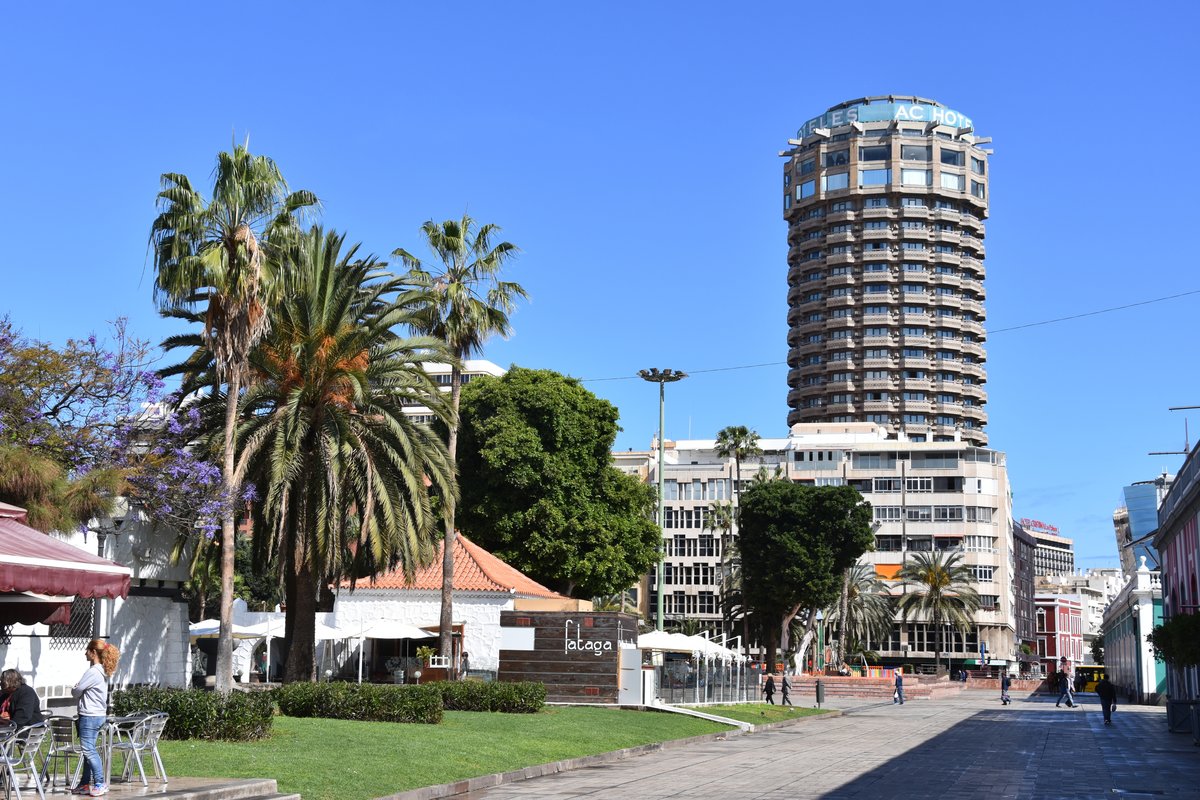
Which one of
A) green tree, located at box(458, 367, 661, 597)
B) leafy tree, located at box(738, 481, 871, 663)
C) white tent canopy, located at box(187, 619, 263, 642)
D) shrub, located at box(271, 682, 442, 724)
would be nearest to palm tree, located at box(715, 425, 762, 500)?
leafy tree, located at box(738, 481, 871, 663)

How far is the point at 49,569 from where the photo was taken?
13.2 metres

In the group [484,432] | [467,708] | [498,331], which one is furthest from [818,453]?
[467,708]

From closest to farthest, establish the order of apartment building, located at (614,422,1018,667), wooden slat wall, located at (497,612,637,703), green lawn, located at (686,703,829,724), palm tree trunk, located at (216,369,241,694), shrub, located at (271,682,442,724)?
palm tree trunk, located at (216,369,241,694) → shrub, located at (271,682,442,724) → wooden slat wall, located at (497,612,637,703) → green lawn, located at (686,703,829,724) → apartment building, located at (614,422,1018,667)

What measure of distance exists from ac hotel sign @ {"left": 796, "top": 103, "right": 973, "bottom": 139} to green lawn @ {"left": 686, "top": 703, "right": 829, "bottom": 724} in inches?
4445

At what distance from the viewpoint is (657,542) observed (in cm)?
6650

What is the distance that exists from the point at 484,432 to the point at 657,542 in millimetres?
13143

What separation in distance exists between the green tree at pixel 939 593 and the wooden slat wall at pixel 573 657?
71466 millimetres

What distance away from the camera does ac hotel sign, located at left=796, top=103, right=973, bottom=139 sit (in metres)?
150

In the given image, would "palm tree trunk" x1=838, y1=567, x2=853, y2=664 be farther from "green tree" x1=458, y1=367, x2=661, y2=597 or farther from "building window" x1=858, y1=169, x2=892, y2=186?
"building window" x1=858, y1=169, x2=892, y2=186

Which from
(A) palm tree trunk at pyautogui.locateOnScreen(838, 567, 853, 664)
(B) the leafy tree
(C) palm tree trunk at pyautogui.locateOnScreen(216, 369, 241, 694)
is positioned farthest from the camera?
(A) palm tree trunk at pyautogui.locateOnScreen(838, 567, 853, 664)

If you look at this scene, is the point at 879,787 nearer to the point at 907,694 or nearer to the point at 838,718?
the point at 838,718

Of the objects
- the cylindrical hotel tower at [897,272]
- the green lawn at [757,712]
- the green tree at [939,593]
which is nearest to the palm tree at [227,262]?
the green lawn at [757,712]

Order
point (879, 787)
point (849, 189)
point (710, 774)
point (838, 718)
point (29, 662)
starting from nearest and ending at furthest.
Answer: point (879, 787)
point (710, 774)
point (29, 662)
point (838, 718)
point (849, 189)

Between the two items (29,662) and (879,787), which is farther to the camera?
(29,662)
